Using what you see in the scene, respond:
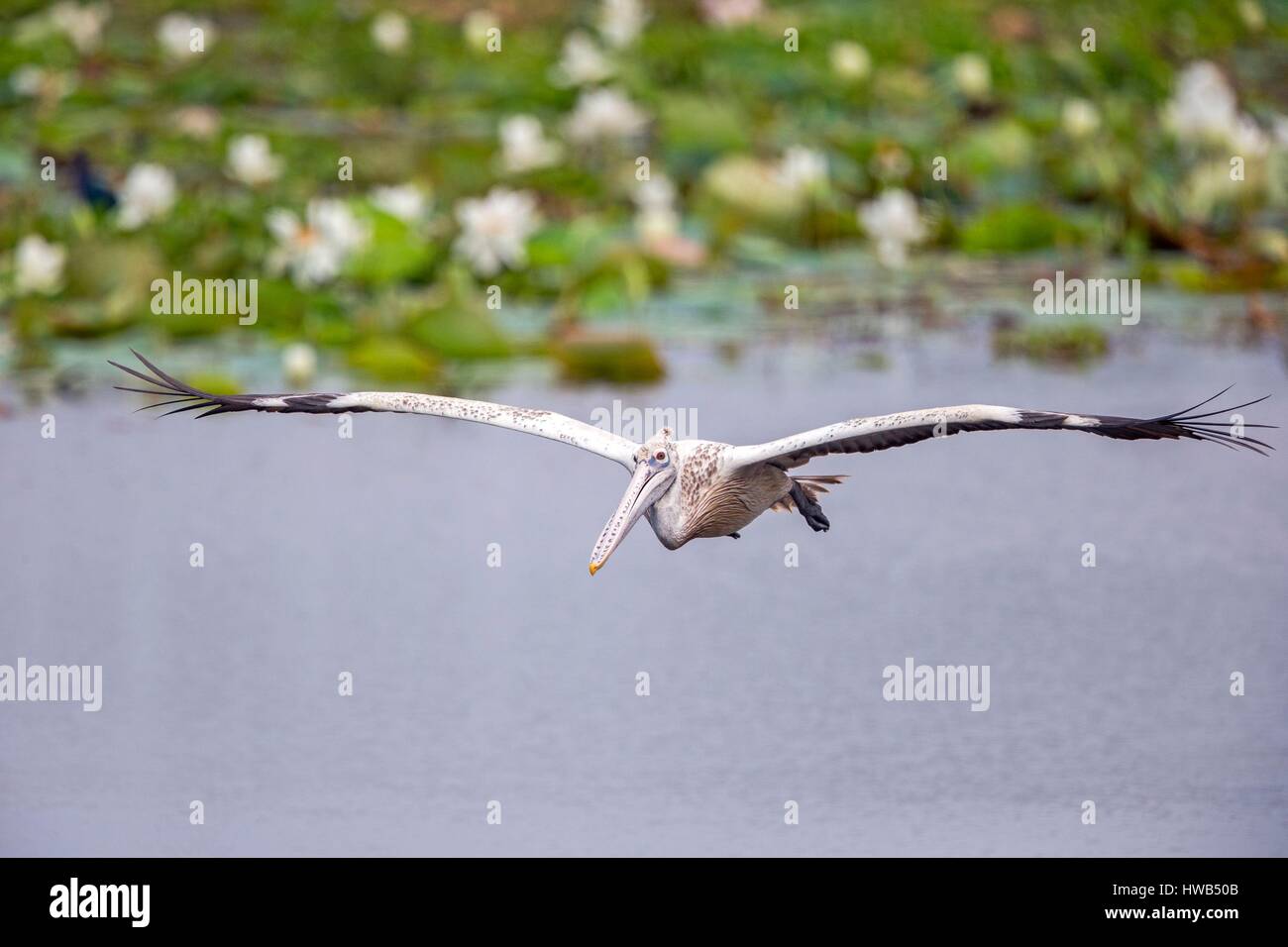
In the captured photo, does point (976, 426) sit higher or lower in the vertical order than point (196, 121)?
lower

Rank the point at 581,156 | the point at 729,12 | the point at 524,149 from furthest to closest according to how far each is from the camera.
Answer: the point at 729,12 < the point at 581,156 < the point at 524,149

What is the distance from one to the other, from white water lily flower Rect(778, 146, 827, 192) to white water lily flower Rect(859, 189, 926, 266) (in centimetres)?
39

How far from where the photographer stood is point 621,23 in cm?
1770

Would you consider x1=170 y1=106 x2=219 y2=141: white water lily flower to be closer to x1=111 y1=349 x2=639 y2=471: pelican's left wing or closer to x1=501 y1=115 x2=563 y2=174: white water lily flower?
x1=501 y1=115 x2=563 y2=174: white water lily flower

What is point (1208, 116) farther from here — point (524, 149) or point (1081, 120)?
point (524, 149)

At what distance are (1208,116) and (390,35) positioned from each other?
18.5 ft

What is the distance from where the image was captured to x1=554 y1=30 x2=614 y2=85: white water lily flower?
16.8 m

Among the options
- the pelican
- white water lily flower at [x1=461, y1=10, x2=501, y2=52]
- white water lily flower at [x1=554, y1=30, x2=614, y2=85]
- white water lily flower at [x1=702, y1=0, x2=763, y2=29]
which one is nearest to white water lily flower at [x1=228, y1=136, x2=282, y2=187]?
white water lily flower at [x1=554, y1=30, x2=614, y2=85]

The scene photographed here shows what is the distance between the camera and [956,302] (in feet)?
49.5

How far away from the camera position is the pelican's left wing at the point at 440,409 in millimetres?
9383

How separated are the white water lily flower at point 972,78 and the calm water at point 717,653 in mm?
3229

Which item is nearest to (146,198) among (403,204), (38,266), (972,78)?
(38,266)
